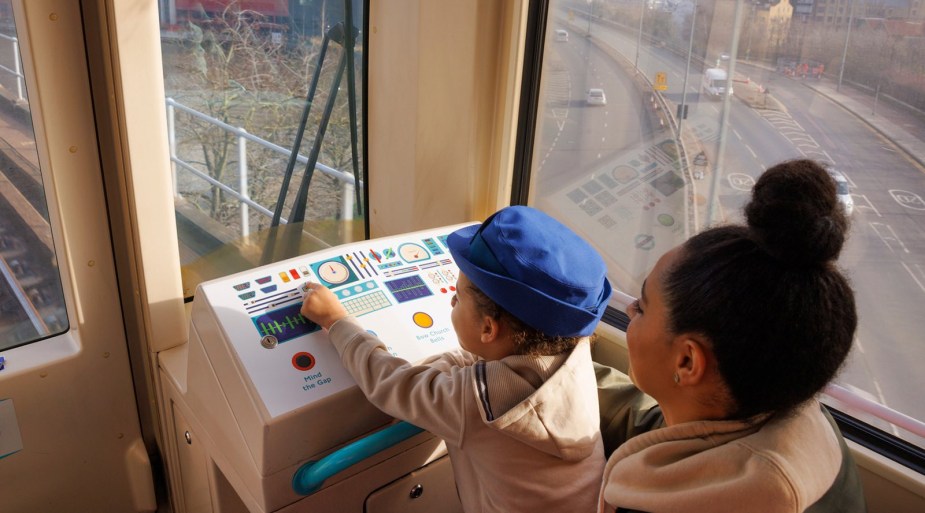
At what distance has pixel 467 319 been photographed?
1.47 meters

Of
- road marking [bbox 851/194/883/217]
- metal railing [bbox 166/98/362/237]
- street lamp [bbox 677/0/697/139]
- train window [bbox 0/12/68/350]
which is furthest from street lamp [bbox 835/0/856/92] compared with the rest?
train window [bbox 0/12/68/350]

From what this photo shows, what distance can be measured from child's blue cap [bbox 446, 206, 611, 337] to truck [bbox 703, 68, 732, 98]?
0.57 meters

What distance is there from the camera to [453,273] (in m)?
1.83

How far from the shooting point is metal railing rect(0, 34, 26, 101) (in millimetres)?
1507

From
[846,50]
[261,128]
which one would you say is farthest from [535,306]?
[261,128]

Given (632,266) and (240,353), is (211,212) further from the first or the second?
(632,266)

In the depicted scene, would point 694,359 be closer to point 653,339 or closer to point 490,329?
point 653,339

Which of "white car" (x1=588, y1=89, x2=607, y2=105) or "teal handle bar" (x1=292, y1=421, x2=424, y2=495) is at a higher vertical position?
"white car" (x1=588, y1=89, x2=607, y2=105)

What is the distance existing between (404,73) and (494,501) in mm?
1202

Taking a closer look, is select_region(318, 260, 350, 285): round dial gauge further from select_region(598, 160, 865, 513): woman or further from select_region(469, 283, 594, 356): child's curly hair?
select_region(598, 160, 865, 513): woman

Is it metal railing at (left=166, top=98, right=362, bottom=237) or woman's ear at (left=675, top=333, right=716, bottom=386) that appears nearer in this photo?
woman's ear at (left=675, top=333, right=716, bottom=386)

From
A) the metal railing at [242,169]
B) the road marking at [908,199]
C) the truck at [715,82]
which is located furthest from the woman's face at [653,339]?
the metal railing at [242,169]

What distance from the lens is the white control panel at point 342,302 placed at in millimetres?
1432

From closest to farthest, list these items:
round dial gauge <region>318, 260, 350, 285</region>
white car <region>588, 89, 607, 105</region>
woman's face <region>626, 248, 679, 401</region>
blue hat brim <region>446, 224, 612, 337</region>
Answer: woman's face <region>626, 248, 679, 401</region> → blue hat brim <region>446, 224, 612, 337</region> → round dial gauge <region>318, 260, 350, 285</region> → white car <region>588, 89, 607, 105</region>
